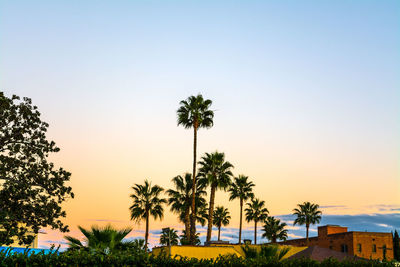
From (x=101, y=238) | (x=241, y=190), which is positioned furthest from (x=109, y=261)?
(x=241, y=190)

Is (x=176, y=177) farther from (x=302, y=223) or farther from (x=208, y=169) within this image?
(x=302, y=223)

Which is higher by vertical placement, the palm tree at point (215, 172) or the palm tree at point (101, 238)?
the palm tree at point (215, 172)

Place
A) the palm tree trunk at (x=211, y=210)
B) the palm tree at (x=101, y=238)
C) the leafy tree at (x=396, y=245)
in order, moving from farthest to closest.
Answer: the leafy tree at (x=396, y=245) → the palm tree trunk at (x=211, y=210) → the palm tree at (x=101, y=238)

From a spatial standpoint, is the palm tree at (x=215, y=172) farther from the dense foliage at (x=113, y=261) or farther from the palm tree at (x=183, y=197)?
the dense foliage at (x=113, y=261)

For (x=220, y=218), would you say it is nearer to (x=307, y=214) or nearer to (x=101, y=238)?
(x=307, y=214)

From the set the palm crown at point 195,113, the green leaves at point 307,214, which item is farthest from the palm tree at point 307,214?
the palm crown at point 195,113

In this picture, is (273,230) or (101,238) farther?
(273,230)

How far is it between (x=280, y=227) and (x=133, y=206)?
3993 cm

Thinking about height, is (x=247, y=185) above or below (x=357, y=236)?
above

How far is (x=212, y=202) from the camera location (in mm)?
53781

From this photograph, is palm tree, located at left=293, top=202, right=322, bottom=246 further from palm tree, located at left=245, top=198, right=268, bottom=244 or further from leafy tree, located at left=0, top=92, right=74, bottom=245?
leafy tree, located at left=0, top=92, right=74, bottom=245

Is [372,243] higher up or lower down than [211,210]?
lower down

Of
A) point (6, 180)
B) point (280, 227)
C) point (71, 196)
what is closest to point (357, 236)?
point (280, 227)

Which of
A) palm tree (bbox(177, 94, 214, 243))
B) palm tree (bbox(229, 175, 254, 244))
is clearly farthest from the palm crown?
palm tree (bbox(229, 175, 254, 244))
